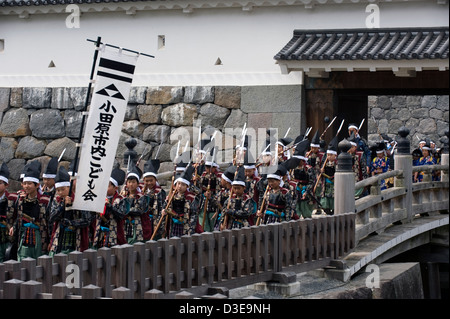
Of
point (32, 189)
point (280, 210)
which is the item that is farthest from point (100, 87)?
point (280, 210)

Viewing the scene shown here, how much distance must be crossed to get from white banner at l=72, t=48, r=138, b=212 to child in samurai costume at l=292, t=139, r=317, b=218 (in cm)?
523

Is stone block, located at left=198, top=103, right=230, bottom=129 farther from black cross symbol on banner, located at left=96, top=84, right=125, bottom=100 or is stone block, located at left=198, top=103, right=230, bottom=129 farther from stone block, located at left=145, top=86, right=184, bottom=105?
black cross symbol on banner, located at left=96, top=84, right=125, bottom=100

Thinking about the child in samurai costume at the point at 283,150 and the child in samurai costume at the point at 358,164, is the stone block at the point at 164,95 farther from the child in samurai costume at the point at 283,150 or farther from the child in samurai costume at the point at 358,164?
the child in samurai costume at the point at 358,164

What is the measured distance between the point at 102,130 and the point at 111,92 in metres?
0.46

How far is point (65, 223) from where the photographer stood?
1111cm

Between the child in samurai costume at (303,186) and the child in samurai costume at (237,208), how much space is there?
2948 millimetres

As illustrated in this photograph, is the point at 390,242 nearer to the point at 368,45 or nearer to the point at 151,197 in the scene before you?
the point at 151,197

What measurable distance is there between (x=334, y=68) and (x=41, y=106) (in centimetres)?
677

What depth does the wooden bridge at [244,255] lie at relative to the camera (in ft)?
27.2

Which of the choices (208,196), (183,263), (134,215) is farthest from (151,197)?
(183,263)

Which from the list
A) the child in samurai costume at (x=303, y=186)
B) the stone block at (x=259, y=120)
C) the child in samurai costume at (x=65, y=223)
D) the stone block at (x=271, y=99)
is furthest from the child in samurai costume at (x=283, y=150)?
the child in samurai costume at (x=65, y=223)

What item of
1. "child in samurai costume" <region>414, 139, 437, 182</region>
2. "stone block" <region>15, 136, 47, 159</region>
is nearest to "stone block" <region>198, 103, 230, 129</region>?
"stone block" <region>15, 136, 47, 159</region>

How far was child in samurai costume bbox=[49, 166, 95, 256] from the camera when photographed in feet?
36.6
